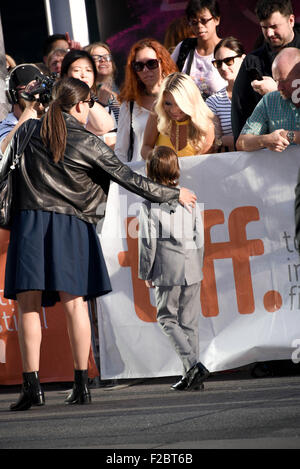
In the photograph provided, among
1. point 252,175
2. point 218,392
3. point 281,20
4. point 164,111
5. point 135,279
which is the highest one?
point 281,20

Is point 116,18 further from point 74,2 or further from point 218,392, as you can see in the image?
point 218,392

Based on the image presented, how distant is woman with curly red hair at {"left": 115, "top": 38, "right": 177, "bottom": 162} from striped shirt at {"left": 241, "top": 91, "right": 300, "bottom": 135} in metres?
1.09

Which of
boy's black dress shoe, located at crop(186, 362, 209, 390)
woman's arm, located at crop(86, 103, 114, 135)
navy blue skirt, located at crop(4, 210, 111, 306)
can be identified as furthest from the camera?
woman's arm, located at crop(86, 103, 114, 135)

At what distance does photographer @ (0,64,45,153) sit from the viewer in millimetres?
6703

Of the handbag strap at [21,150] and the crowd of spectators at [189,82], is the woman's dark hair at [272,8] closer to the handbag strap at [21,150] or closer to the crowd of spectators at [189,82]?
the crowd of spectators at [189,82]

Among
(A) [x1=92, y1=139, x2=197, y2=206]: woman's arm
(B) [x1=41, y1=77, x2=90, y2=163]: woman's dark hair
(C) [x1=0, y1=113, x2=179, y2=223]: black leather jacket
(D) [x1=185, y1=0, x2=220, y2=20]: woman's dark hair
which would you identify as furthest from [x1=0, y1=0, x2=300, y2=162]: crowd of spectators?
(A) [x1=92, y1=139, x2=197, y2=206]: woman's arm

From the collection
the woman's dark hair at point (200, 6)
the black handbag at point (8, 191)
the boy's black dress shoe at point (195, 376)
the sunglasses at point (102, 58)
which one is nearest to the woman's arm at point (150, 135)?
the woman's dark hair at point (200, 6)

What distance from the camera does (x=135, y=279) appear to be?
698 centimetres

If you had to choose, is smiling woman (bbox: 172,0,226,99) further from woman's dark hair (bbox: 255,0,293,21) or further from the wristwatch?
the wristwatch

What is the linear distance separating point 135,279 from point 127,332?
39cm

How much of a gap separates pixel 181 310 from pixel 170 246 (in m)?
0.45

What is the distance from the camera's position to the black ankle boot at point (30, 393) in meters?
5.88
